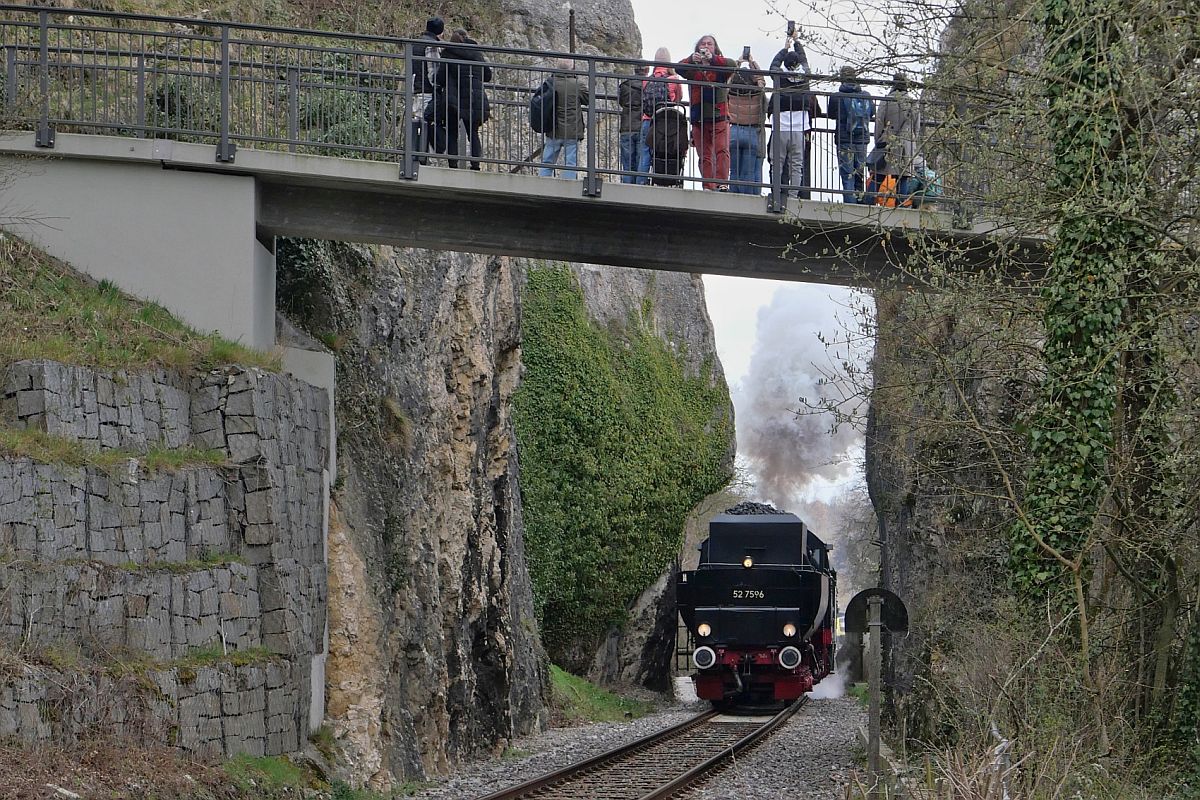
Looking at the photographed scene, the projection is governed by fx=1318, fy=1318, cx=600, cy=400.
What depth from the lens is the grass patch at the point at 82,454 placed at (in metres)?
10.1

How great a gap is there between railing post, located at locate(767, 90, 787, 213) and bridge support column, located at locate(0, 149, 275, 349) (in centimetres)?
569

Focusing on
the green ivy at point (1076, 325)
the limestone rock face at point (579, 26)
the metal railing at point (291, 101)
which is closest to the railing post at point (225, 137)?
the metal railing at point (291, 101)

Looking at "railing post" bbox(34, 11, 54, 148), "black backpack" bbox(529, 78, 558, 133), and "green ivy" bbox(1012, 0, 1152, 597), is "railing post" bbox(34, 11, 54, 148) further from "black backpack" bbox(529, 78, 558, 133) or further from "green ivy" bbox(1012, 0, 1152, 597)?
"green ivy" bbox(1012, 0, 1152, 597)

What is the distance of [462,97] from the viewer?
15508 mm

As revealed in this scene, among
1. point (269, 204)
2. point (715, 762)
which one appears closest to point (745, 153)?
point (269, 204)

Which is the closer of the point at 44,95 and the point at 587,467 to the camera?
the point at 44,95

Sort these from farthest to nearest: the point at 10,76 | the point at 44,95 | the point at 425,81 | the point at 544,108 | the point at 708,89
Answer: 1. the point at 708,89
2. the point at 544,108
3. the point at 425,81
4. the point at 10,76
5. the point at 44,95

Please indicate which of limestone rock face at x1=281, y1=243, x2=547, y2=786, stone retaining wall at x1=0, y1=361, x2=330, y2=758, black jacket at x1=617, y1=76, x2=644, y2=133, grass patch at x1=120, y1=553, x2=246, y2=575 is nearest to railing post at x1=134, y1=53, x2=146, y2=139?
limestone rock face at x1=281, y1=243, x2=547, y2=786

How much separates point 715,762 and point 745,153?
8826 millimetres

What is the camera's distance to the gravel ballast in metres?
16.5

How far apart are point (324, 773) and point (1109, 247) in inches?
359

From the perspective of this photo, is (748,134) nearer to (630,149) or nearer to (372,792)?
(630,149)

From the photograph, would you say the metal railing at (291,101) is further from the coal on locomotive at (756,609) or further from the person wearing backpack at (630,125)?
the coal on locomotive at (756,609)

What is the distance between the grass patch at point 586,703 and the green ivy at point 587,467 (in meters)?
1.49
